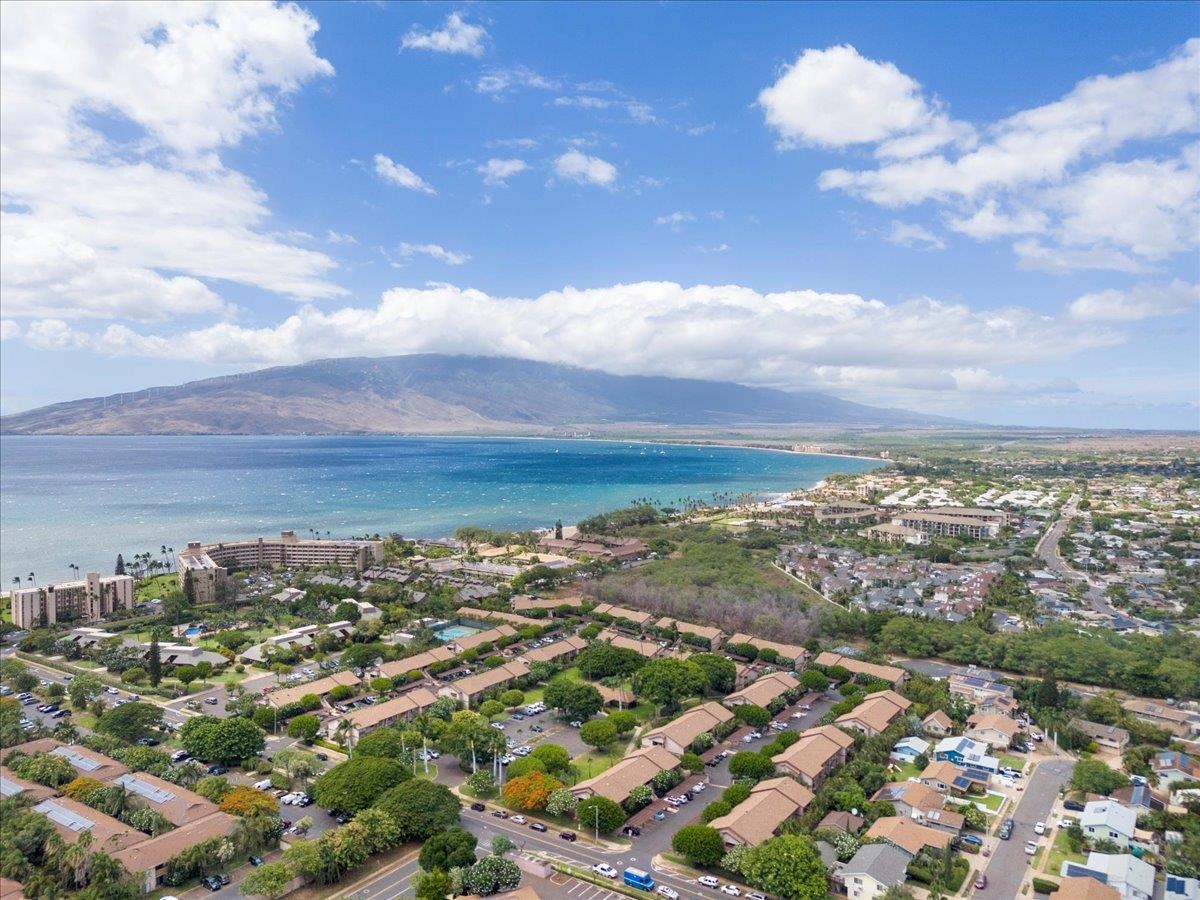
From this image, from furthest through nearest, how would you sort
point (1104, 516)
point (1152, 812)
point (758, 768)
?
point (1104, 516)
point (758, 768)
point (1152, 812)

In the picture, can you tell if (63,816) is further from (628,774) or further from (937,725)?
(937,725)

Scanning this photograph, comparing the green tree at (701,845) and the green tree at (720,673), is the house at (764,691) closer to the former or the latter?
the green tree at (720,673)

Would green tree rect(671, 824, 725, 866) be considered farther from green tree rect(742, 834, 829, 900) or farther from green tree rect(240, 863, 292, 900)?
green tree rect(240, 863, 292, 900)

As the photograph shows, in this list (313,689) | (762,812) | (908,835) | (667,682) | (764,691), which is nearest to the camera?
(908,835)

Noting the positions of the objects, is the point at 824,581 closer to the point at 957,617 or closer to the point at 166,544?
the point at 957,617

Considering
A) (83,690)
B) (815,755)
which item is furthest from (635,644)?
(83,690)

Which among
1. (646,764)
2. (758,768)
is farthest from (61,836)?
(758,768)
